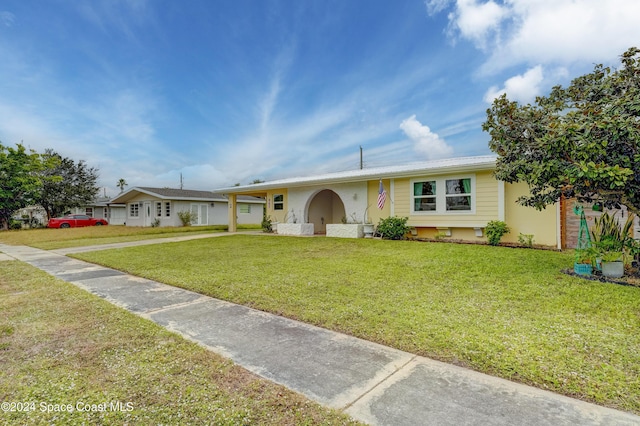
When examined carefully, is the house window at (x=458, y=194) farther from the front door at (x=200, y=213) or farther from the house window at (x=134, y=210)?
the house window at (x=134, y=210)

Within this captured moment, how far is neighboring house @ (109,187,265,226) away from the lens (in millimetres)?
24953

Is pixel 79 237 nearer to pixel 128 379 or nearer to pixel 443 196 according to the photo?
pixel 443 196

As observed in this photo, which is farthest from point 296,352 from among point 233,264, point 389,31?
point 389,31

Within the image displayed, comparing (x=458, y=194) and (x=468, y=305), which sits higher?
(x=458, y=194)

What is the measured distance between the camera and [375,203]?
1372 cm

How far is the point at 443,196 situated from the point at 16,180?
31311mm

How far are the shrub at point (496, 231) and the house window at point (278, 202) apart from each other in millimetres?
10765

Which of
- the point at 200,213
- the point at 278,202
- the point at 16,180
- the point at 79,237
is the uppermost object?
the point at 16,180

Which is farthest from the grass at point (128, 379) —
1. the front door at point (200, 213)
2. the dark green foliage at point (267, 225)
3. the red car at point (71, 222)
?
the red car at point (71, 222)

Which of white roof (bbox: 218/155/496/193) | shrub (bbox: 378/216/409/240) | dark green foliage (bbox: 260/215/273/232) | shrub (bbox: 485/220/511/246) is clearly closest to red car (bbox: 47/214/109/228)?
white roof (bbox: 218/155/496/193)

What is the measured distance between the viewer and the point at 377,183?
1377 cm

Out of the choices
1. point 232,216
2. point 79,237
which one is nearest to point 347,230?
point 232,216

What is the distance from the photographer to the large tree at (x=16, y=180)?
24.9 meters

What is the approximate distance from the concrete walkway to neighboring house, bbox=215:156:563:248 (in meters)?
9.00
